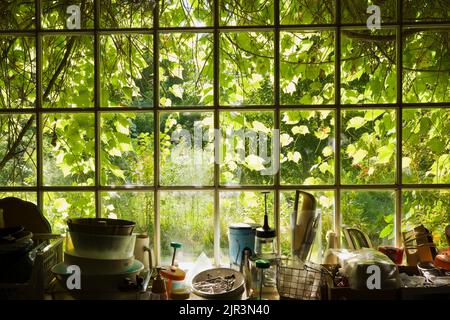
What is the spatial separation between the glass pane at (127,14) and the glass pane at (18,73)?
377 millimetres

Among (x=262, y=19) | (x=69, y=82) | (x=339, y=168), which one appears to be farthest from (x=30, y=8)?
(x=339, y=168)

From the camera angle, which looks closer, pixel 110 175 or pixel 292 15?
pixel 292 15

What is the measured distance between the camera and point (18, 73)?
1687 mm

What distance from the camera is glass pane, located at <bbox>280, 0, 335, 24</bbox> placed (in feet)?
A: 5.19

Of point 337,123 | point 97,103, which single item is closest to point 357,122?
point 337,123

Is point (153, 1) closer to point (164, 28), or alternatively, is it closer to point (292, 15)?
point (164, 28)

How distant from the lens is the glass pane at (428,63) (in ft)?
5.22

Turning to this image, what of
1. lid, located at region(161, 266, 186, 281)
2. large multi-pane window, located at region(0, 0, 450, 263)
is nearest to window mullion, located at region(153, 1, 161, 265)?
large multi-pane window, located at region(0, 0, 450, 263)

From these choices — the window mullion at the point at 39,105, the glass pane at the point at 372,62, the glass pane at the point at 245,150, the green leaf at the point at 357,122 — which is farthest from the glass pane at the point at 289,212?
the window mullion at the point at 39,105

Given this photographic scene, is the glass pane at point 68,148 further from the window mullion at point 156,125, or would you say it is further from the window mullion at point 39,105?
the window mullion at point 156,125

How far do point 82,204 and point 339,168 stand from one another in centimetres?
118

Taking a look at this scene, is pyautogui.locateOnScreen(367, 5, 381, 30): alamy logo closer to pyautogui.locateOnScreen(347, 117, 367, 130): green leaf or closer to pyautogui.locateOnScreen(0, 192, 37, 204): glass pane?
pyautogui.locateOnScreen(347, 117, 367, 130): green leaf
